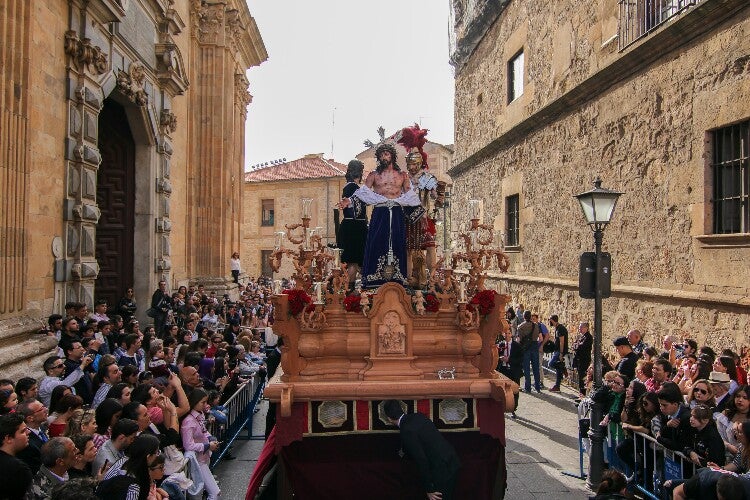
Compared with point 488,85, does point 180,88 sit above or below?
below

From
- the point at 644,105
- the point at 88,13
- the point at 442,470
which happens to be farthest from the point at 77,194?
the point at 644,105

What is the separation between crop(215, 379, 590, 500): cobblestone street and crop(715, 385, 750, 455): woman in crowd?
1.80m

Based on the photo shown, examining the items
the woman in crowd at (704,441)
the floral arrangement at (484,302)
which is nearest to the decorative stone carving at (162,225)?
the floral arrangement at (484,302)

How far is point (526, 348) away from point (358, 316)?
7.24 metres

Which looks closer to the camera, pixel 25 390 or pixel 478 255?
pixel 25 390

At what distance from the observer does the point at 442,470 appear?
538 centimetres

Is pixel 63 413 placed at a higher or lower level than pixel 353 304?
lower

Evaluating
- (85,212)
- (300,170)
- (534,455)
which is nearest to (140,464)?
(534,455)

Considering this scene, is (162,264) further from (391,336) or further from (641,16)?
(641,16)

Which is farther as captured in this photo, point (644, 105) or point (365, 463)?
point (644, 105)

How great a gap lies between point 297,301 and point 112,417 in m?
1.84

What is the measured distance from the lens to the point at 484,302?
6.07 metres

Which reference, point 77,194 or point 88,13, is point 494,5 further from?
point 77,194

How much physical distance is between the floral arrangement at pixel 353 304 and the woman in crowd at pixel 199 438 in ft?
5.61
